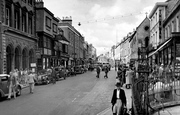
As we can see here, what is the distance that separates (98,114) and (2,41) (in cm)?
1660

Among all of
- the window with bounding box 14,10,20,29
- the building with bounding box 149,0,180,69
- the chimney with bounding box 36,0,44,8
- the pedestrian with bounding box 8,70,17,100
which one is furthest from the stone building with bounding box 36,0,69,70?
the pedestrian with bounding box 8,70,17,100

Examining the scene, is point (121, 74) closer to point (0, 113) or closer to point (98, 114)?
point (98, 114)

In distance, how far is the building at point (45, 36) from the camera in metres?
34.8

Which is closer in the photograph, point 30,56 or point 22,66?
point 22,66

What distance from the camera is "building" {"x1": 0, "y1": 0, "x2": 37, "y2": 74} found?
22797 mm

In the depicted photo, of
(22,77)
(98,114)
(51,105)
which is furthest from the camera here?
(22,77)

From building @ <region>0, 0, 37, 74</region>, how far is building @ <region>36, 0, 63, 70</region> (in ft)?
7.98

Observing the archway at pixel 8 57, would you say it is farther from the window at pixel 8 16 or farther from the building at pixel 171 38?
the building at pixel 171 38

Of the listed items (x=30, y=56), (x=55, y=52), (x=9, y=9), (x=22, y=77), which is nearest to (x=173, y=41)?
(x=22, y=77)

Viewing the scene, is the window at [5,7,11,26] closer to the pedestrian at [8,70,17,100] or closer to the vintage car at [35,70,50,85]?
the vintage car at [35,70,50,85]

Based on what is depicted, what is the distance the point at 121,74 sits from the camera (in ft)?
69.9

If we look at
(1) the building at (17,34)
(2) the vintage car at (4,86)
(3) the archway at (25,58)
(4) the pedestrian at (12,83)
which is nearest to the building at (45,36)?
(1) the building at (17,34)

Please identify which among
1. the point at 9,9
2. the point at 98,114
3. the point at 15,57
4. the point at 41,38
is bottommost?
the point at 98,114

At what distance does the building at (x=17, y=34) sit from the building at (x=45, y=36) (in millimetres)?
2433
